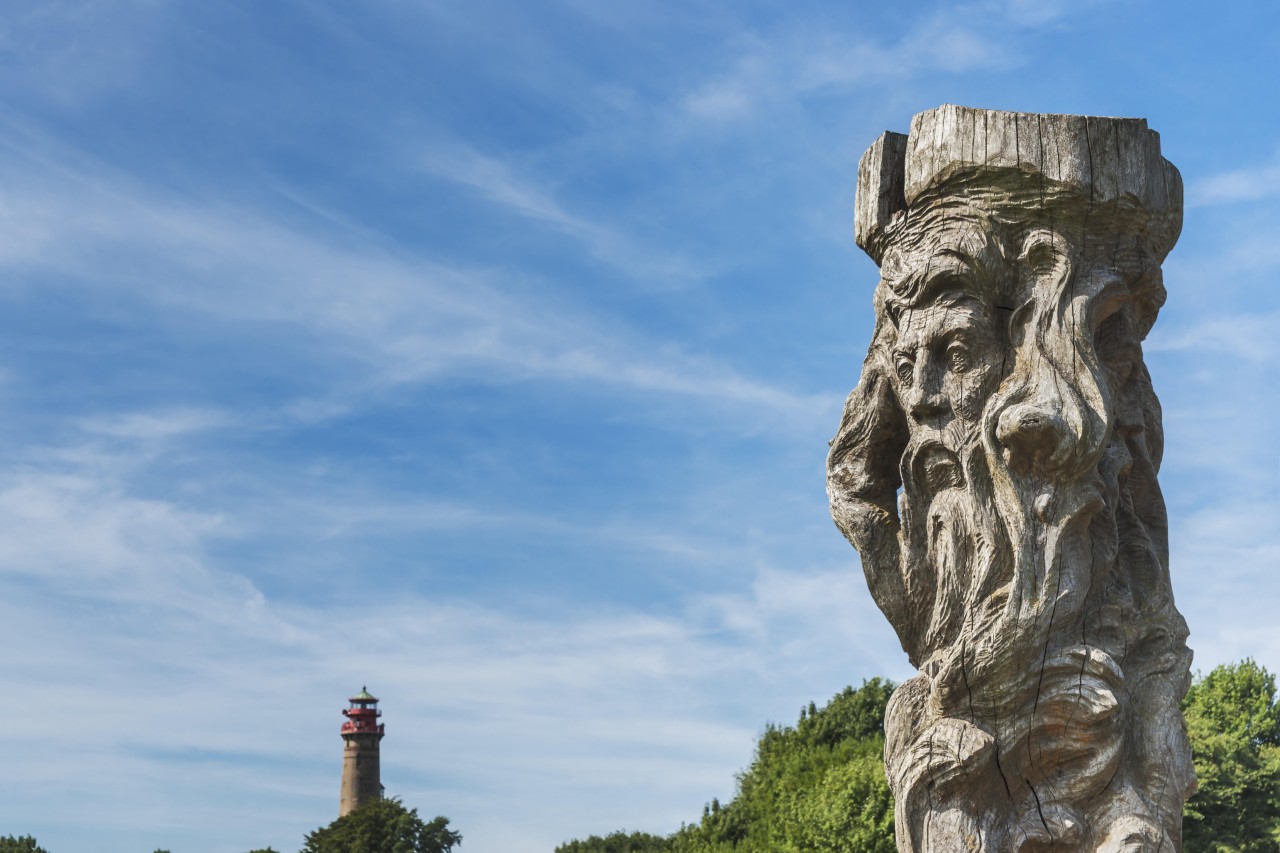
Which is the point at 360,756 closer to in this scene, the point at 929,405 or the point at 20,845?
the point at 20,845

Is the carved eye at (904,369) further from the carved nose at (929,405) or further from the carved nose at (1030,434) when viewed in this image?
the carved nose at (1030,434)

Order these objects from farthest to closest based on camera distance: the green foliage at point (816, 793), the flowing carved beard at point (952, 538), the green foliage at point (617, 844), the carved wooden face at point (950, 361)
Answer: the green foliage at point (617, 844), the green foliage at point (816, 793), the carved wooden face at point (950, 361), the flowing carved beard at point (952, 538)

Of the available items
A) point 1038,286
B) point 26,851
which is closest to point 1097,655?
point 1038,286

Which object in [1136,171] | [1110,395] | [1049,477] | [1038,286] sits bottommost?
[1049,477]

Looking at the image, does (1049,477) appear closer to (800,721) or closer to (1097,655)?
(1097,655)

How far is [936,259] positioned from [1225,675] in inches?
1075

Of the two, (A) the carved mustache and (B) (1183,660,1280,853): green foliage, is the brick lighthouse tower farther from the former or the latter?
(A) the carved mustache

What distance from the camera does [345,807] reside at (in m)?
74.3

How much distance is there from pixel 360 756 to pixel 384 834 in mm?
23931

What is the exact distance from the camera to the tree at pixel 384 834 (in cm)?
5147

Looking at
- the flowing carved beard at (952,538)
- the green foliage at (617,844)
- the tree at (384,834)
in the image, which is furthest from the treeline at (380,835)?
the flowing carved beard at (952,538)

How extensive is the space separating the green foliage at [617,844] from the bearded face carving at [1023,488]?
40257 mm

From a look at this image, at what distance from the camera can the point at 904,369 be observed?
18.1 feet

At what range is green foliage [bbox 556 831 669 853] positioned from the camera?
145 feet
